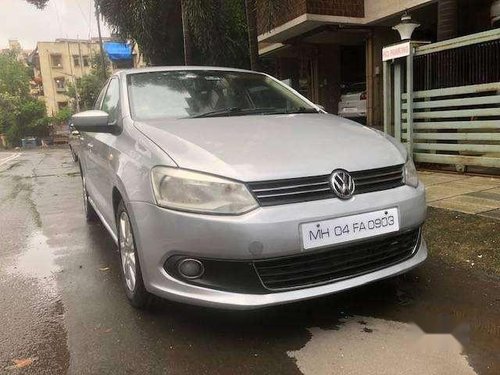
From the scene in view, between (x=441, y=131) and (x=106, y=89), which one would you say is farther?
(x=441, y=131)

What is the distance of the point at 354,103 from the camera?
1388 cm

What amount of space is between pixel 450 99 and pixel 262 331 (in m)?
5.59

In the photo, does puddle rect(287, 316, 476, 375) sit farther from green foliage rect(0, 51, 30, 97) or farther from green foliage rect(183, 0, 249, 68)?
green foliage rect(0, 51, 30, 97)

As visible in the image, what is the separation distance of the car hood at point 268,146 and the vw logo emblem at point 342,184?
4cm

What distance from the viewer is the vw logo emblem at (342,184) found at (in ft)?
8.73

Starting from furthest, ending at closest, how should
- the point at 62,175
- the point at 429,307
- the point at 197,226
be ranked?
1. the point at 62,175
2. the point at 429,307
3. the point at 197,226

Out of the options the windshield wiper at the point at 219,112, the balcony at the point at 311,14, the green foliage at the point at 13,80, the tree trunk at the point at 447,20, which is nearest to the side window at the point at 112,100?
the windshield wiper at the point at 219,112

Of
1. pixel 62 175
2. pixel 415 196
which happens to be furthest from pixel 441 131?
pixel 62 175

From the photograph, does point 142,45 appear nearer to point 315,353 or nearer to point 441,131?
point 441,131

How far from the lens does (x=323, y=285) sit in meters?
2.66

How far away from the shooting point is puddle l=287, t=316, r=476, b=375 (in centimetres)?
241

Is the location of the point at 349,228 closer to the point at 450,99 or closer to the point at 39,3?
the point at 450,99

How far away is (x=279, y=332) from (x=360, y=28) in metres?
11.4

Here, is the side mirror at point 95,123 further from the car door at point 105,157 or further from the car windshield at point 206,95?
the car windshield at point 206,95
